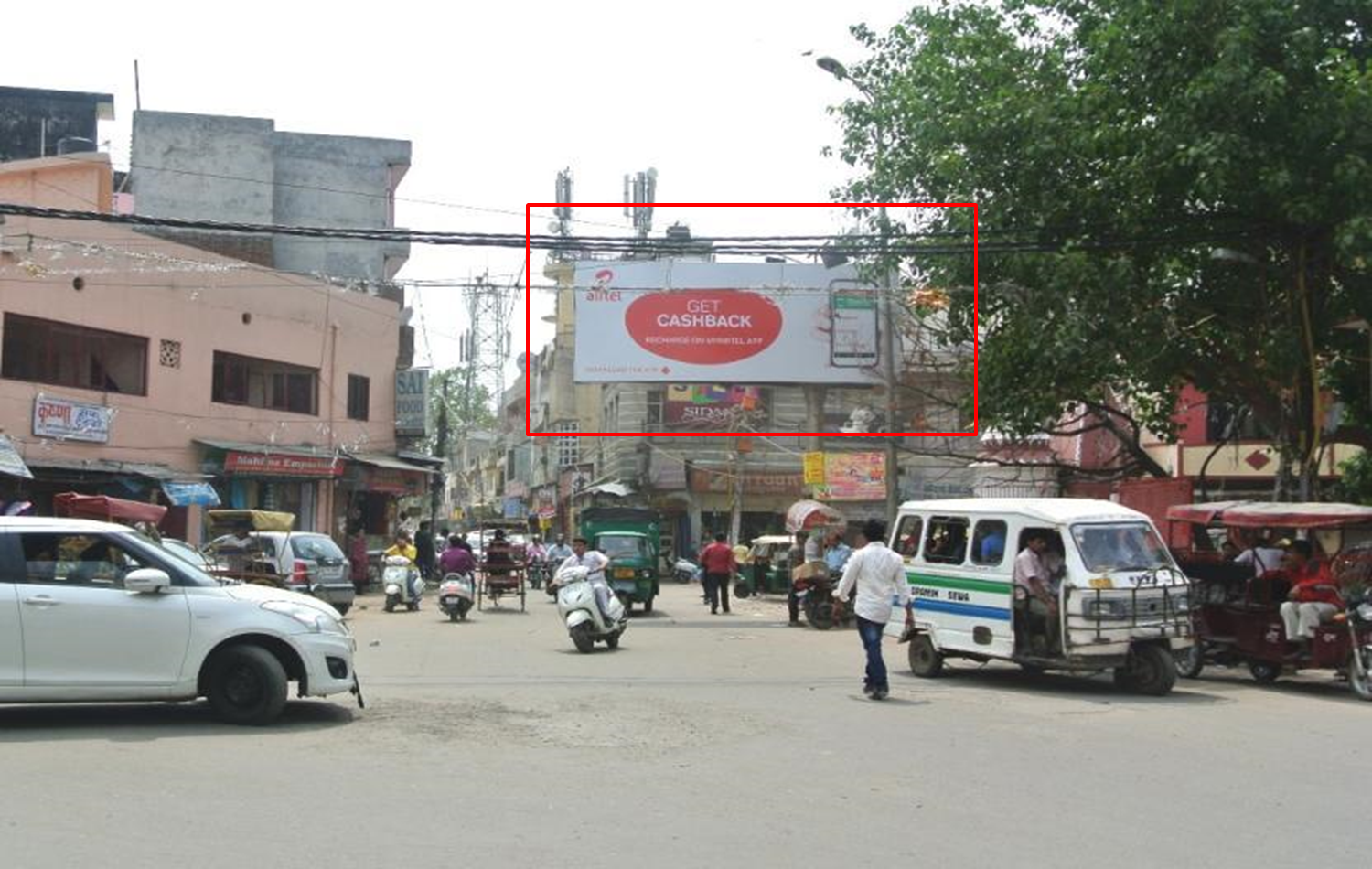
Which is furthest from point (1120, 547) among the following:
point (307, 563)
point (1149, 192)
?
point (307, 563)

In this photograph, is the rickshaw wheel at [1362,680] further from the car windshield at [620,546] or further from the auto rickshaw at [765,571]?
the auto rickshaw at [765,571]

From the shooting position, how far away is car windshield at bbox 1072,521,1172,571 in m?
13.9

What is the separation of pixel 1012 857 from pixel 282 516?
22291 mm

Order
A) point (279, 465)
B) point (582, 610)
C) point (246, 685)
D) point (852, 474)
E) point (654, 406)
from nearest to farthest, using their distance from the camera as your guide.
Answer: point (246, 685), point (582, 610), point (279, 465), point (852, 474), point (654, 406)

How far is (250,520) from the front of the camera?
25625 millimetres

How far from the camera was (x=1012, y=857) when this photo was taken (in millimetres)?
6836

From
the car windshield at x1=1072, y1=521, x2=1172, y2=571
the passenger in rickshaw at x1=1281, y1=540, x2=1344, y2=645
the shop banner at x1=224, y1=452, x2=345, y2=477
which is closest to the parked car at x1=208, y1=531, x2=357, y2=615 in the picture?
the shop banner at x1=224, y1=452, x2=345, y2=477

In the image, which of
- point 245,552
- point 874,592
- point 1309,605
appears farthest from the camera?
point 245,552

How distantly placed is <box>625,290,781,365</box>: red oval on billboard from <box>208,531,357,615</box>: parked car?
24.8 feet

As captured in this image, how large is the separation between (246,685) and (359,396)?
2843 centimetres

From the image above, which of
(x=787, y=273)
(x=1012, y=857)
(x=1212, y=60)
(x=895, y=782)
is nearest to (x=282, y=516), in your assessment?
(x=787, y=273)

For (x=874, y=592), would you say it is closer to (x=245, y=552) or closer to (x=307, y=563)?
(x=245, y=552)

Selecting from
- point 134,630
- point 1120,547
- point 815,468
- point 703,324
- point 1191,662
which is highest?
point 703,324

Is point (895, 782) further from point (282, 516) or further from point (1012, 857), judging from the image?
point (282, 516)
